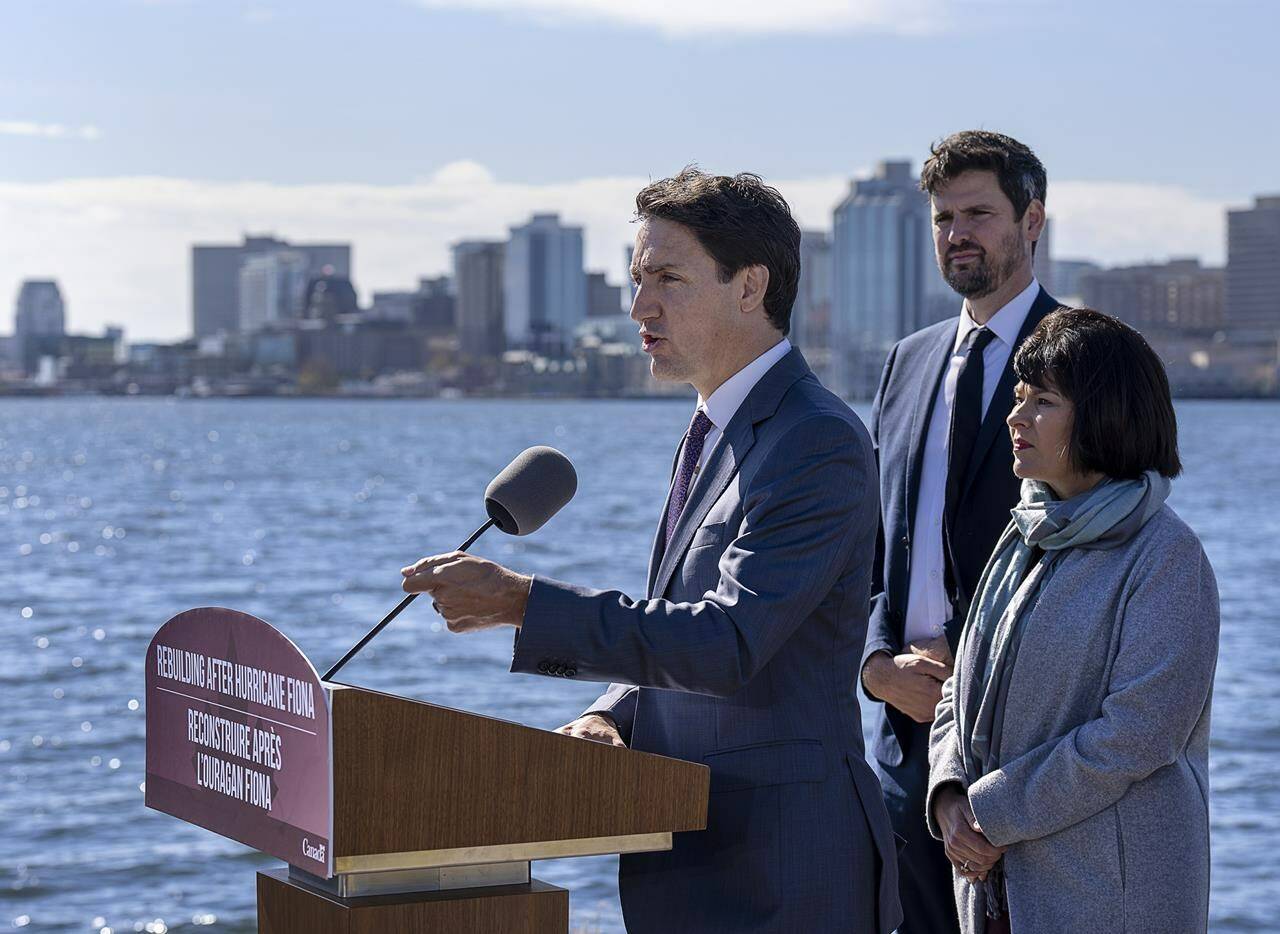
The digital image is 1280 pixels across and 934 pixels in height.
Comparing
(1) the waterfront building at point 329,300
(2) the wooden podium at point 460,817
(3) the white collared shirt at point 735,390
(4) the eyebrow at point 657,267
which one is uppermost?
(1) the waterfront building at point 329,300

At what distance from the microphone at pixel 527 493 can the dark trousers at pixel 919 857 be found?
1333 mm

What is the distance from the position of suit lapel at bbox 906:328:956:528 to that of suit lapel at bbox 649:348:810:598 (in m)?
0.99

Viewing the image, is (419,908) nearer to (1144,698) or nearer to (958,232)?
(1144,698)

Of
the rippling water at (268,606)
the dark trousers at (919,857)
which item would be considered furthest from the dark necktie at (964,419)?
the rippling water at (268,606)

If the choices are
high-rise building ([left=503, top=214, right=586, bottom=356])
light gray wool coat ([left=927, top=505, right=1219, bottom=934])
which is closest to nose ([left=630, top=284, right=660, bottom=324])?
light gray wool coat ([left=927, top=505, right=1219, bottom=934])

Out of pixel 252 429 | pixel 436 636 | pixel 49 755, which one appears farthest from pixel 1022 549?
pixel 252 429

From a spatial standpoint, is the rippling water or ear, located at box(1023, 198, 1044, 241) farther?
the rippling water

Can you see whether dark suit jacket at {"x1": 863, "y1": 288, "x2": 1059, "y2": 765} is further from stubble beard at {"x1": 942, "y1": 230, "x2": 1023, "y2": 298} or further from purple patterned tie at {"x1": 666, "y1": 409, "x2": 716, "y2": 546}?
Answer: purple patterned tie at {"x1": 666, "y1": 409, "x2": 716, "y2": 546}

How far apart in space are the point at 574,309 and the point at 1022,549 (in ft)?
498

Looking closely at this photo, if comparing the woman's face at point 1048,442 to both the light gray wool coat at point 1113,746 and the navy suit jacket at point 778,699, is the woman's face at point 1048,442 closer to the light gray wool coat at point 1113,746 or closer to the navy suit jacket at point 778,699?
the light gray wool coat at point 1113,746

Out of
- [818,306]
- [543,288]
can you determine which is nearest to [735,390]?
[818,306]

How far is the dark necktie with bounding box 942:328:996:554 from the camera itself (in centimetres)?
372

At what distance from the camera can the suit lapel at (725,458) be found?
2.86m

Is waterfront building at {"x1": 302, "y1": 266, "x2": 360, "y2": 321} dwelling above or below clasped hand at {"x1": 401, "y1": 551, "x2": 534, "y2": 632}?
above
